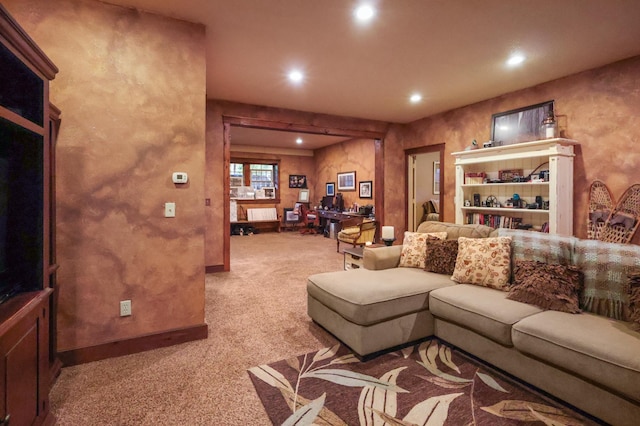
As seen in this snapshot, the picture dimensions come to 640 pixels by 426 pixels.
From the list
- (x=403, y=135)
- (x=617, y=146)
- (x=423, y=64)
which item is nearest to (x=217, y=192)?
(x=423, y=64)

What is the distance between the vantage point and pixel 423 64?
12.0 ft

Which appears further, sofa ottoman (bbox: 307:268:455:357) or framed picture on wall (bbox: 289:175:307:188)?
framed picture on wall (bbox: 289:175:307:188)

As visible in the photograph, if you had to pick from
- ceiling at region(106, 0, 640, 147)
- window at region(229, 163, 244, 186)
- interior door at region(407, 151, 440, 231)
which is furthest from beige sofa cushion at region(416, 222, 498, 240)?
window at region(229, 163, 244, 186)

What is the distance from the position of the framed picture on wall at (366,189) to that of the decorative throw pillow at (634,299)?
6.12 m

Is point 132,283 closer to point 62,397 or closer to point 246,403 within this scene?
point 62,397

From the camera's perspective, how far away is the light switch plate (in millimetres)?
2584

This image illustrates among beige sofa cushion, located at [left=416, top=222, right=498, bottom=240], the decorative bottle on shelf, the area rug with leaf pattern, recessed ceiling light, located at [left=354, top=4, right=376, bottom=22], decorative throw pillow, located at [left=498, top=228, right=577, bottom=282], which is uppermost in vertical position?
recessed ceiling light, located at [left=354, top=4, right=376, bottom=22]

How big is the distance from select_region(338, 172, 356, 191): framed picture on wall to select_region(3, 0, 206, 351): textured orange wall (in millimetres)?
6186

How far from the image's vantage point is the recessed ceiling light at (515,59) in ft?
11.2

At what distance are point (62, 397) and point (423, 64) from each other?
4.31m

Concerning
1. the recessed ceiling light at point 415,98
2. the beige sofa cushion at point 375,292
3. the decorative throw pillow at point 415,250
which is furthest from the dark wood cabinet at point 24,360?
the recessed ceiling light at point 415,98

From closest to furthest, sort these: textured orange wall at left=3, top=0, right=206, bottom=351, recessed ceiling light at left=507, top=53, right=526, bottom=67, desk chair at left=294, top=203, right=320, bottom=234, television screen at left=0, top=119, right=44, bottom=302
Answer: television screen at left=0, top=119, right=44, bottom=302, textured orange wall at left=3, top=0, right=206, bottom=351, recessed ceiling light at left=507, top=53, right=526, bottom=67, desk chair at left=294, top=203, right=320, bottom=234

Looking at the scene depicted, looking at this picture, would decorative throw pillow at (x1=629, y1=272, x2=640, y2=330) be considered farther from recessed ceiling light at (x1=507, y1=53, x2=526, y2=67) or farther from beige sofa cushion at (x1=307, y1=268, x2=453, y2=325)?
recessed ceiling light at (x1=507, y1=53, x2=526, y2=67)

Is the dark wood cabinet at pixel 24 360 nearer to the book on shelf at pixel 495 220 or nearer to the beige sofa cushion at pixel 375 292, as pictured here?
the beige sofa cushion at pixel 375 292
